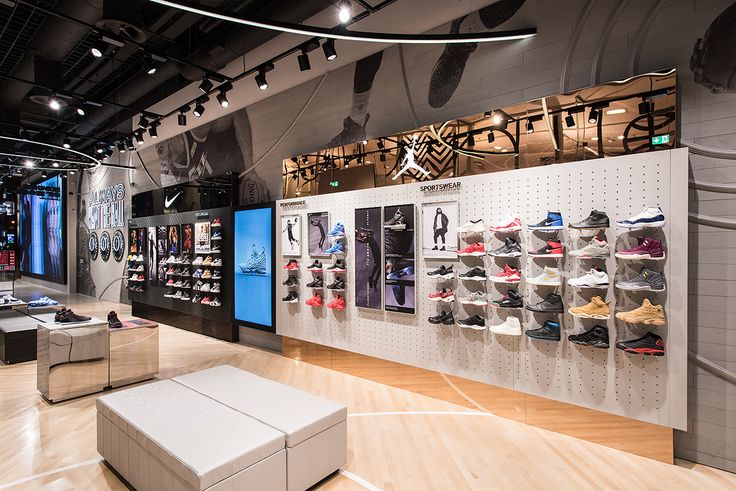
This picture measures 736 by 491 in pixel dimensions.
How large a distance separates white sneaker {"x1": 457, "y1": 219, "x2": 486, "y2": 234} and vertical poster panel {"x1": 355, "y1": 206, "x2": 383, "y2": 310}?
46.0 inches

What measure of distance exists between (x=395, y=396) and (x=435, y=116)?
339 cm

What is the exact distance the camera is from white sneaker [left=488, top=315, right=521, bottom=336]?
3.55 metres

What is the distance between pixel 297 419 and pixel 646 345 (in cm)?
271

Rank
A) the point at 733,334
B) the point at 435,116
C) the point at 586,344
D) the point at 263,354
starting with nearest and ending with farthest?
the point at 733,334
the point at 586,344
the point at 435,116
the point at 263,354

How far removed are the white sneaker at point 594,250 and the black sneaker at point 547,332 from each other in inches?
26.5

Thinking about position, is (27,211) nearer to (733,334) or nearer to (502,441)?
(502,441)

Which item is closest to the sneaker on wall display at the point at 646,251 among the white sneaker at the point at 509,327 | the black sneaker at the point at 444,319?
the white sneaker at the point at 509,327

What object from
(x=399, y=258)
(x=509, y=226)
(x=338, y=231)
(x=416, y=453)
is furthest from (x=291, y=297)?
(x=509, y=226)

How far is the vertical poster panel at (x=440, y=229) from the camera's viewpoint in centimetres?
409

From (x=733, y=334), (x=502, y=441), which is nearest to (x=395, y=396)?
(x=502, y=441)

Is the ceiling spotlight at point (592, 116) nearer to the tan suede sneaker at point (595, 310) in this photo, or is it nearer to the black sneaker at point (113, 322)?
the tan suede sneaker at point (595, 310)

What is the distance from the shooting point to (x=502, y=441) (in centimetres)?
321

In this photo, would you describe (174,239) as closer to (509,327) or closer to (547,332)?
(509,327)

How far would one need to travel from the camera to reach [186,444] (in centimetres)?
218
